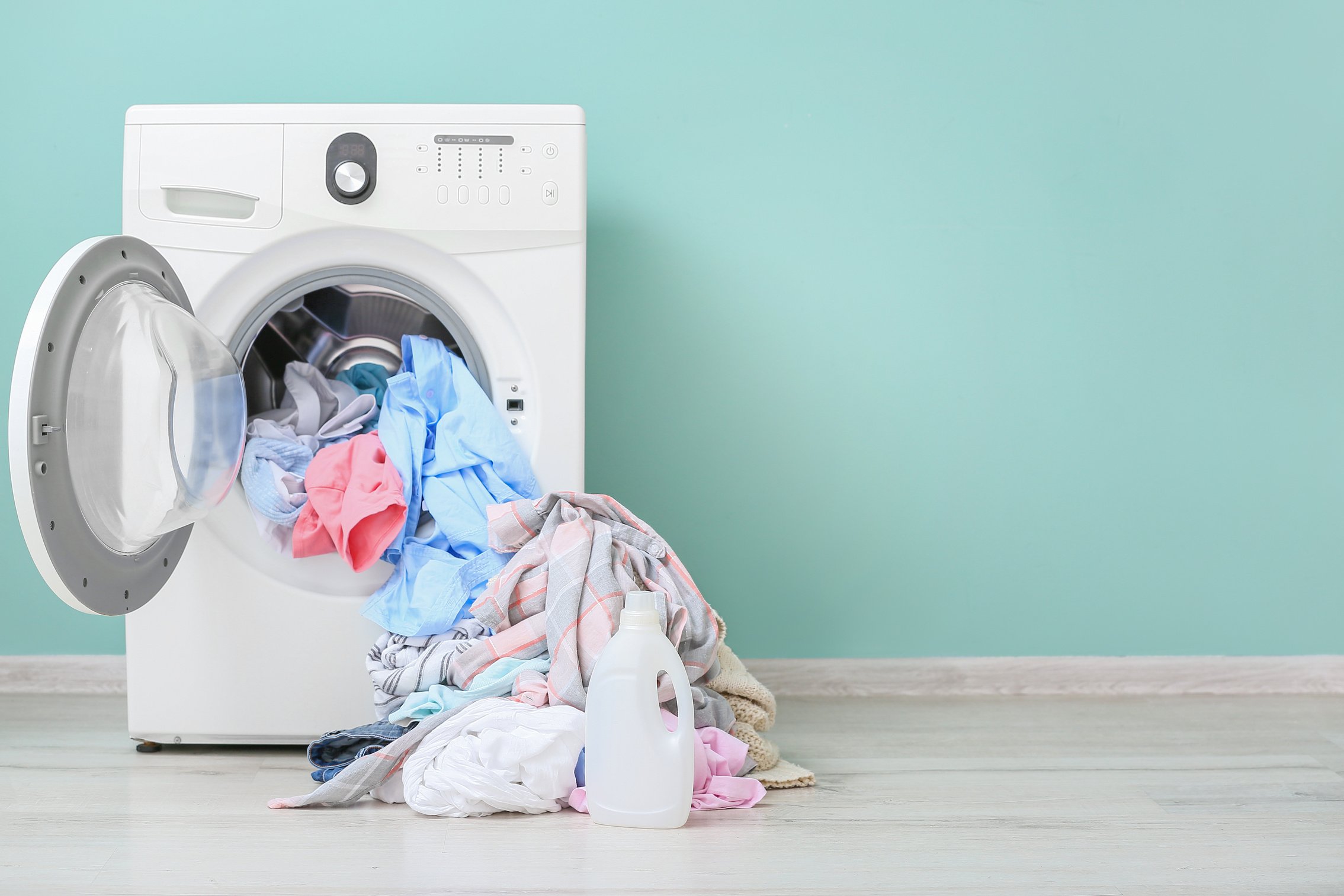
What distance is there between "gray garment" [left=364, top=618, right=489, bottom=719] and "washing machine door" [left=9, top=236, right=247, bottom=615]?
300 mm

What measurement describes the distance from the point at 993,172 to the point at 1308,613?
103 cm

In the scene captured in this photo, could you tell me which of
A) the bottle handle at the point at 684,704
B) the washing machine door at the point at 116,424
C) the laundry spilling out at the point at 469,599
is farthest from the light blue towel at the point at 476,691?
the washing machine door at the point at 116,424

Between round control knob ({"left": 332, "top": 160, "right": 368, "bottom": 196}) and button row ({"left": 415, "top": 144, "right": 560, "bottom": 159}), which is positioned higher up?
button row ({"left": 415, "top": 144, "right": 560, "bottom": 159})

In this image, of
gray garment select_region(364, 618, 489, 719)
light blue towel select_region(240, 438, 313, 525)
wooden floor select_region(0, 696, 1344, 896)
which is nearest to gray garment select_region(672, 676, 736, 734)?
Answer: wooden floor select_region(0, 696, 1344, 896)

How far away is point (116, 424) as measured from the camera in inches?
48.9

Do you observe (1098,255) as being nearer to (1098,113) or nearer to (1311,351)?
(1098,113)

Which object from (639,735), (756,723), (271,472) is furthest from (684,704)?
(271,472)

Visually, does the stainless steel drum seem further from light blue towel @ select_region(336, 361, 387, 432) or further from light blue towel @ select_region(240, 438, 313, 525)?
light blue towel @ select_region(240, 438, 313, 525)

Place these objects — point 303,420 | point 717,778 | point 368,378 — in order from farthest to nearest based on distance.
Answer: point 368,378
point 303,420
point 717,778

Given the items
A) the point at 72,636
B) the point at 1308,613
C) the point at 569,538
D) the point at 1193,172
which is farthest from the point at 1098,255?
the point at 72,636

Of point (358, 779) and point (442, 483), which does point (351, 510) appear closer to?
point (442, 483)

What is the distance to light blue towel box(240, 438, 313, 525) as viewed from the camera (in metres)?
1.43

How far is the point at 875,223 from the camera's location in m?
1.88

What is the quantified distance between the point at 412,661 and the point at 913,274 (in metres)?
1.12
